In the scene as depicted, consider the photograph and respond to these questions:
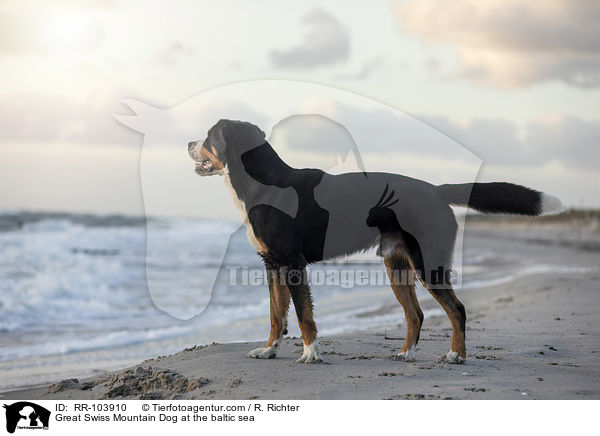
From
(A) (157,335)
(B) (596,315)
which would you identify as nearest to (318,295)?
(A) (157,335)

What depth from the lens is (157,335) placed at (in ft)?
29.1

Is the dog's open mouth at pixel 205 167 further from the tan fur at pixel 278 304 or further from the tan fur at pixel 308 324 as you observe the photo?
the tan fur at pixel 308 324

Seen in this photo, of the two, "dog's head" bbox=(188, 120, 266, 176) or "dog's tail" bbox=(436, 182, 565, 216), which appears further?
"dog's tail" bbox=(436, 182, 565, 216)

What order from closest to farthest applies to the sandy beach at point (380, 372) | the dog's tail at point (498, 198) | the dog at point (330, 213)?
the sandy beach at point (380, 372) → the dog at point (330, 213) → the dog's tail at point (498, 198)

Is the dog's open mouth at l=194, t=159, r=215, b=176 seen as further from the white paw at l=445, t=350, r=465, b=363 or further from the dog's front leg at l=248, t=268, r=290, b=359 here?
the white paw at l=445, t=350, r=465, b=363

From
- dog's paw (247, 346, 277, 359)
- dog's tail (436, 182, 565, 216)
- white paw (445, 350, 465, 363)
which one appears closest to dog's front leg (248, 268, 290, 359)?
dog's paw (247, 346, 277, 359)

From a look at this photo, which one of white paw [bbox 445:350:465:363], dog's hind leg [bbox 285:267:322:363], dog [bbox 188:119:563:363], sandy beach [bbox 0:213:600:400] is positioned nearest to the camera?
sandy beach [bbox 0:213:600:400]

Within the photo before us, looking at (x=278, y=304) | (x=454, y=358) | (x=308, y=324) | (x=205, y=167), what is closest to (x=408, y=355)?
(x=454, y=358)

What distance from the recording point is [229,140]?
5566 mm

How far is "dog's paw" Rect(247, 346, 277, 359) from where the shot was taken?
19.1 feet
